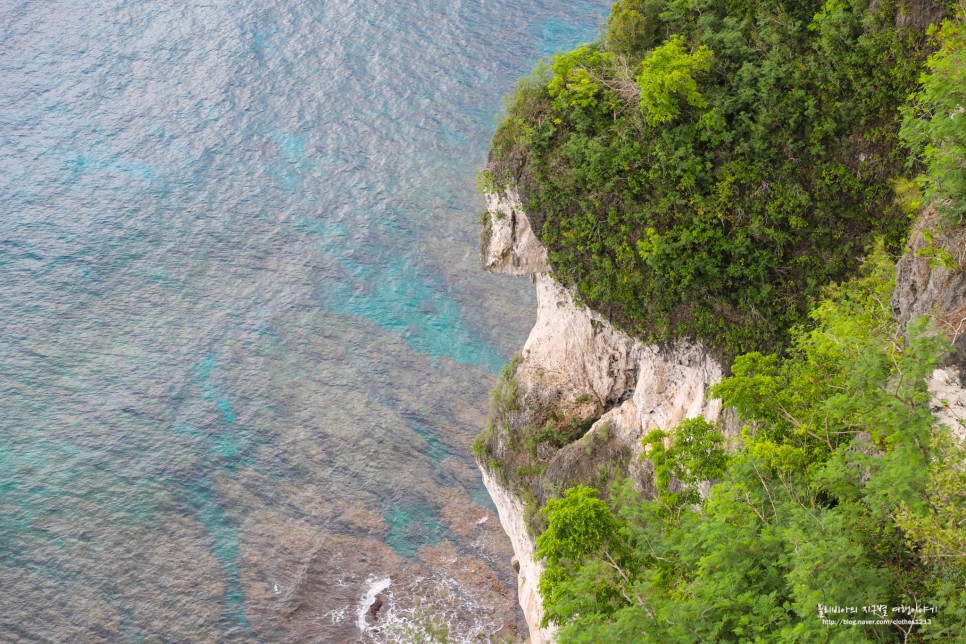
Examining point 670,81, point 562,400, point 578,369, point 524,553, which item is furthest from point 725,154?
point 524,553

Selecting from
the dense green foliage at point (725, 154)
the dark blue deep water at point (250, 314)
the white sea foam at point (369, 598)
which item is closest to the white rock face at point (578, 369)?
the dense green foliage at point (725, 154)

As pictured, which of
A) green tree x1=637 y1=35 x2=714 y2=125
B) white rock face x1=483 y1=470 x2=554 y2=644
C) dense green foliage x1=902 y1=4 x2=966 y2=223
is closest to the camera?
dense green foliage x1=902 y1=4 x2=966 y2=223

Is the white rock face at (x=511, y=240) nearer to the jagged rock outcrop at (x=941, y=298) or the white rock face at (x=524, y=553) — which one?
the white rock face at (x=524, y=553)

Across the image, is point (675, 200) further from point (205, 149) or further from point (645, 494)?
point (205, 149)

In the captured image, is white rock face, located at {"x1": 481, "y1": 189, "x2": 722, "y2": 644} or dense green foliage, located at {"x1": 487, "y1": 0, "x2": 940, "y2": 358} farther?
white rock face, located at {"x1": 481, "y1": 189, "x2": 722, "y2": 644}

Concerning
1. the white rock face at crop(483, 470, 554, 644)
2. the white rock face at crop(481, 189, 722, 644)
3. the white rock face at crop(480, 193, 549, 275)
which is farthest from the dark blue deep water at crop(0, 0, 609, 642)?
the white rock face at crop(480, 193, 549, 275)

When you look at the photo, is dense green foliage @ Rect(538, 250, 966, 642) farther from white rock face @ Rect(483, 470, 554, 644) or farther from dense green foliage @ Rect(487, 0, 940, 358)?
white rock face @ Rect(483, 470, 554, 644)

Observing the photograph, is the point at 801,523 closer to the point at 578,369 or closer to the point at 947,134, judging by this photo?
the point at 947,134
